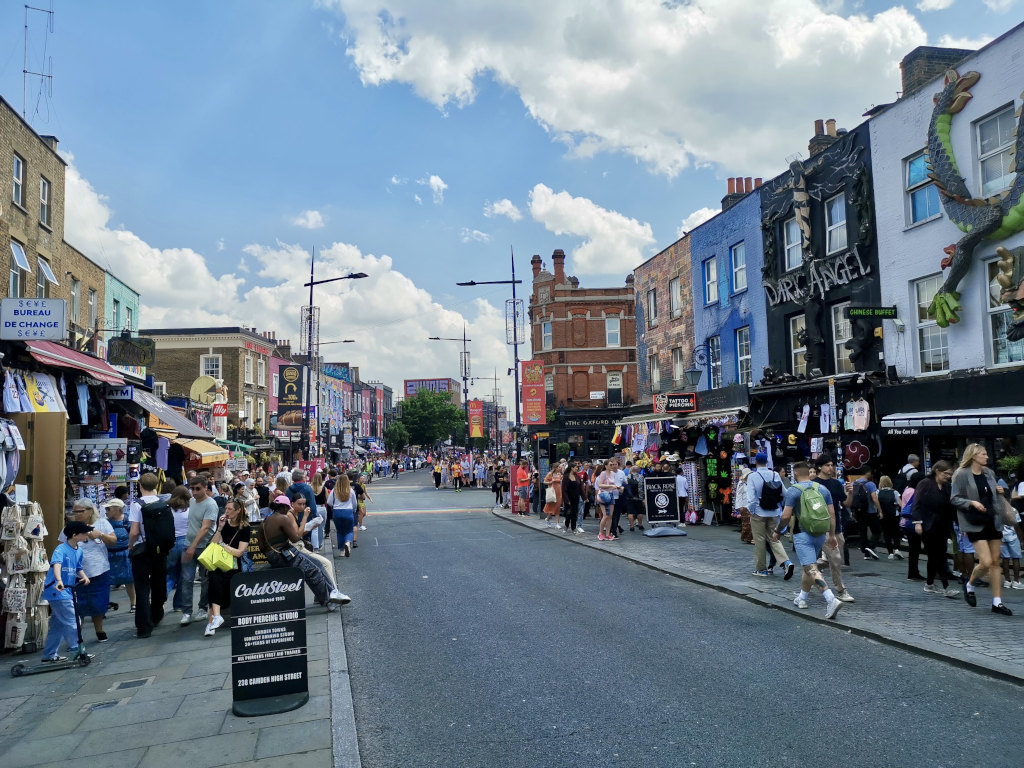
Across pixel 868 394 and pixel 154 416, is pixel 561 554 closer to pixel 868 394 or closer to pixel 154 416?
pixel 868 394

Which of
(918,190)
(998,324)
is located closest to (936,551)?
(998,324)

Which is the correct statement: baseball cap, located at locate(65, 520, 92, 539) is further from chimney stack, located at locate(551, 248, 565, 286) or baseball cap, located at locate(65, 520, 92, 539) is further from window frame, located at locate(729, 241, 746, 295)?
chimney stack, located at locate(551, 248, 565, 286)

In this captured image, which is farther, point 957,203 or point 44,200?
point 44,200

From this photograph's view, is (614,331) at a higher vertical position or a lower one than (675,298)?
higher

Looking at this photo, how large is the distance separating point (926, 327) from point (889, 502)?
4193 mm

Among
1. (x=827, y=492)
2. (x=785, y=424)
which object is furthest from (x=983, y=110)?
(x=827, y=492)

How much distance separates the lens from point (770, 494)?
11.1 m

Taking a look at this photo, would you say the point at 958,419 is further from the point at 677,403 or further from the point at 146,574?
the point at 146,574

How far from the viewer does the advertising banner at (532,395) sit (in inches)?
1059

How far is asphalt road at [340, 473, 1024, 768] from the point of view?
491cm

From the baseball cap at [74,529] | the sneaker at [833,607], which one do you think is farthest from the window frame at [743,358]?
the baseball cap at [74,529]

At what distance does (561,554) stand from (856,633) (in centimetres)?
745

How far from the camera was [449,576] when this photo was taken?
12195 millimetres

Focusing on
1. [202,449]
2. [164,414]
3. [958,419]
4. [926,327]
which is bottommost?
[202,449]
